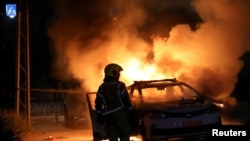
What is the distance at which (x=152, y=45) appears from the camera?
55.1ft

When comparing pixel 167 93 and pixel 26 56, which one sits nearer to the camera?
pixel 167 93

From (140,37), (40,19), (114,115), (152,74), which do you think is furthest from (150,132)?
(40,19)

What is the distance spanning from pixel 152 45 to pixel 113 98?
873cm

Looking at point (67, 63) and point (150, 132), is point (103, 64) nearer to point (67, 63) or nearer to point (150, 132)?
point (67, 63)

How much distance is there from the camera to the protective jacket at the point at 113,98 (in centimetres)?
823

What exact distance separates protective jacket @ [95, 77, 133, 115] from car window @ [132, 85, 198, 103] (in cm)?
285

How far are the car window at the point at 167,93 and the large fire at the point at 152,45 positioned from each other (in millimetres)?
3587

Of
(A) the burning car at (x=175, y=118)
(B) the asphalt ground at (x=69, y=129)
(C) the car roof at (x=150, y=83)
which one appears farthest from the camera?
(B) the asphalt ground at (x=69, y=129)

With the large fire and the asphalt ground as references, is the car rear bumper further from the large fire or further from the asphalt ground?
the large fire

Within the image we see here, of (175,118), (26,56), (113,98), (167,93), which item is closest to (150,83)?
(167,93)

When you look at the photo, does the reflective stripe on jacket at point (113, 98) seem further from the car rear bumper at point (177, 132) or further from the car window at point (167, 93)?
the car window at point (167, 93)

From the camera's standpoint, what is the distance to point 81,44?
742 inches

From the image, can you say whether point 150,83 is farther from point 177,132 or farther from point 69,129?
point 69,129

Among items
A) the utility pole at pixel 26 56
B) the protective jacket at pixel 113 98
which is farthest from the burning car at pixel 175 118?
the utility pole at pixel 26 56
